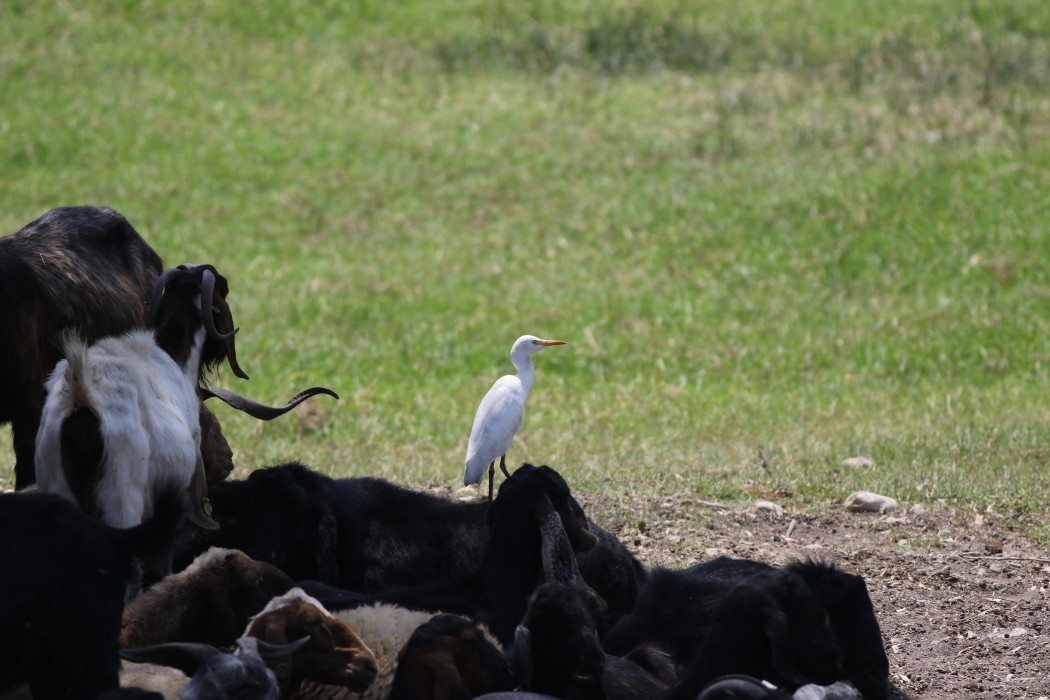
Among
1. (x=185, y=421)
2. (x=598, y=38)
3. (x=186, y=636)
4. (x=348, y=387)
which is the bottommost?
(x=348, y=387)

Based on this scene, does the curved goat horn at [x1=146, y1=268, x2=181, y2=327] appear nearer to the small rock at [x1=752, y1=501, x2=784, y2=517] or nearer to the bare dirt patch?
the bare dirt patch

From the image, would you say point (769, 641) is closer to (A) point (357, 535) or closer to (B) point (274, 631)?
(B) point (274, 631)

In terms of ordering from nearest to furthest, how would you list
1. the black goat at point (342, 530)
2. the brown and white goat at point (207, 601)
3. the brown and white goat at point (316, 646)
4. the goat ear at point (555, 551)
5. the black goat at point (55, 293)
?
the brown and white goat at point (316, 646) → the brown and white goat at point (207, 601) → the goat ear at point (555, 551) → the black goat at point (342, 530) → the black goat at point (55, 293)

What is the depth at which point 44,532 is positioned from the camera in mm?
4371

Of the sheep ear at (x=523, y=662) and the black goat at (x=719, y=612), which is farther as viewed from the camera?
the black goat at (x=719, y=612)

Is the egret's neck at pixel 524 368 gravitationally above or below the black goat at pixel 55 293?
below

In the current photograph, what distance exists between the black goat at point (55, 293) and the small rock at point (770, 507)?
372 cm

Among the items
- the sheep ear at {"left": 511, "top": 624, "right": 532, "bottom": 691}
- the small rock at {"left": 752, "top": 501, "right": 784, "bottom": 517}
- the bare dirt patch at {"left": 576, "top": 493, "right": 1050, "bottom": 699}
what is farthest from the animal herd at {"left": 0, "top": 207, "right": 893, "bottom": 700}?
the small rock at {"left": 752, "top": 501, "right": 784, "bottom": 517}

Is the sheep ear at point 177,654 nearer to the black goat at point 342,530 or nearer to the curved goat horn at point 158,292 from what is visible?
the black goat at point 342,530

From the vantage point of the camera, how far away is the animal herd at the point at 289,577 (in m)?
4.36

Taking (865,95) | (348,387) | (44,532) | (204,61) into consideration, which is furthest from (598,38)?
(44,532)

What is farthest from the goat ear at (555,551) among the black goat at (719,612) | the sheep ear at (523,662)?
the sheep ear at (523,662)

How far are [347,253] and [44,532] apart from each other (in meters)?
11.8

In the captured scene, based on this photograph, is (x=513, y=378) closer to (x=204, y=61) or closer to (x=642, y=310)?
(x=642, y=310)
